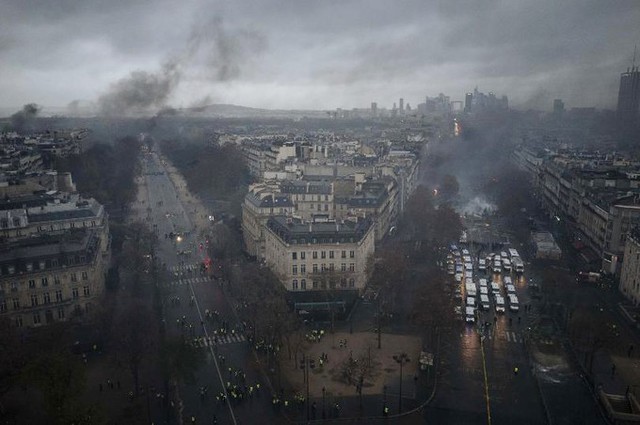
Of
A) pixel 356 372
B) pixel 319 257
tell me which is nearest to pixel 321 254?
pixel 319 257

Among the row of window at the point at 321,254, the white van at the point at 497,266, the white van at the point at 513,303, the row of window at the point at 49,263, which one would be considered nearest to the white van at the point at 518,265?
the white van at the point at 497,266

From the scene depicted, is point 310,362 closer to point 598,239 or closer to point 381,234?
point 381,234

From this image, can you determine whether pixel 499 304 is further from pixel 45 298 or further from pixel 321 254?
pixel 45 298

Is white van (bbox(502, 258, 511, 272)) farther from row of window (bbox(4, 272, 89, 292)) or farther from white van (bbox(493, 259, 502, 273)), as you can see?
row of window (bbox(4, 272, 89, 292))

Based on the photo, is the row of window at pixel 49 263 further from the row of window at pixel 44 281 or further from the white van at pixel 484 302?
the white van at pixel 484 302

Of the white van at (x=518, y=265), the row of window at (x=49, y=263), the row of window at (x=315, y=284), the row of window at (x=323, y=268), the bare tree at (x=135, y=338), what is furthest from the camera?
the white van at (x=518, y=265)
